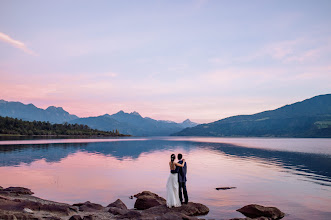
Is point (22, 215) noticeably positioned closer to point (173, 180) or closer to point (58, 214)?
point (58, 214)

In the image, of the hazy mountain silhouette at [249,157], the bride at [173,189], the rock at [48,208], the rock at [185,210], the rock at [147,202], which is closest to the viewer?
the rock at [48,208]

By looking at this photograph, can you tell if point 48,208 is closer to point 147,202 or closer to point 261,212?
point 147,202

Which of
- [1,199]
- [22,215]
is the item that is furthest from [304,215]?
[1,199]

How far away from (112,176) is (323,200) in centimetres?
3331

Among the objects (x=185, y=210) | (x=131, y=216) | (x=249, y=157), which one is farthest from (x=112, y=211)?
(x=249, y=157)

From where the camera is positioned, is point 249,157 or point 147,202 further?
point 249,157

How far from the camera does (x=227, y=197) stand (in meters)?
33.4

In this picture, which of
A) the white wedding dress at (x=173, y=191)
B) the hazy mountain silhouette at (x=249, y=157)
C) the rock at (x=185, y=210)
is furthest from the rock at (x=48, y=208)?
the hazy mountain silhouette at (x=249, y=157)

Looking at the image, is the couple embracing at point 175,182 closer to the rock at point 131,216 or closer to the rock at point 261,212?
the rock at point 131,216

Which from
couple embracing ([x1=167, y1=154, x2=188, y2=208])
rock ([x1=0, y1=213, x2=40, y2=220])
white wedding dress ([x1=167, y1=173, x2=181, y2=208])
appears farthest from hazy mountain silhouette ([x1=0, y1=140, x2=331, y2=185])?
rock ([x1=0, y1=213, x2=40, y2=220])

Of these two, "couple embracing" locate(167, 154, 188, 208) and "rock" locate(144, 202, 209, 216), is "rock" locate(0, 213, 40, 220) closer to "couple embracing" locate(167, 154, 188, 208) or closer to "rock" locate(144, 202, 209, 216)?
"rock" locate(144, 202, 209, 216)

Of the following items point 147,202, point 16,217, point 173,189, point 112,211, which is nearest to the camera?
point 16,217

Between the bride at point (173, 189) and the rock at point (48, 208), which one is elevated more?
the bride at point (173, 189)

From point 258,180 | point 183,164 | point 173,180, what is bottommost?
point 258,180
